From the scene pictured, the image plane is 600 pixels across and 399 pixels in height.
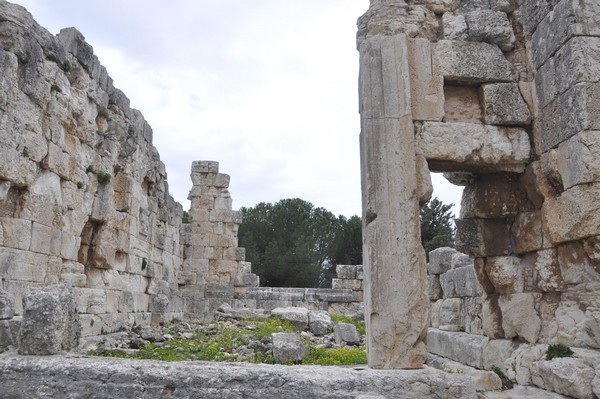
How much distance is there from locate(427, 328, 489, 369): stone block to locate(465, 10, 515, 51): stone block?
3.40m

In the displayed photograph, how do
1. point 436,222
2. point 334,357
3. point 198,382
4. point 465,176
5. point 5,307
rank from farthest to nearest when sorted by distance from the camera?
point 436,222 < point 334,357 < point 465,176 < point 5,307 < point 198,382

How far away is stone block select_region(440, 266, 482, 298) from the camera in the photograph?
787 cm

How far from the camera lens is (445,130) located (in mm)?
5090

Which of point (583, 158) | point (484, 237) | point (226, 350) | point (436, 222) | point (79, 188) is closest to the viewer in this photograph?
point (583, 158)

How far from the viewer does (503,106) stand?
17.5 feet

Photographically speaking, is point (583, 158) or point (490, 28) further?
point (490, 28)

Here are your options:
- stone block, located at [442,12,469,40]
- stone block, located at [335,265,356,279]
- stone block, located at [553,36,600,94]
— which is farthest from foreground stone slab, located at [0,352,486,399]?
stone block, located at [335,265,356,279]

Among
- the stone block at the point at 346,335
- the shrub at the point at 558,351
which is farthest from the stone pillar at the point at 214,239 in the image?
the shrub at the point at 558,351

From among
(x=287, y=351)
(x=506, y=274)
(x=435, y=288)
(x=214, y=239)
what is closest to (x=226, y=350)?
(x=287, y=351)

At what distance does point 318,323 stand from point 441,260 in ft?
11.6

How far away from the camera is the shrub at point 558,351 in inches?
185

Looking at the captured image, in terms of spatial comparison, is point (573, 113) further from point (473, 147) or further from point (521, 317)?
point (521, 317)

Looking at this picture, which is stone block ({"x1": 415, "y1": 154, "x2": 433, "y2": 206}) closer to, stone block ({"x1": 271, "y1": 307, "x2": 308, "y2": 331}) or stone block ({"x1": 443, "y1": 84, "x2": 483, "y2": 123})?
stone block ({"x1": 443, "y1": 84, "x2": 483, "y2": 123})

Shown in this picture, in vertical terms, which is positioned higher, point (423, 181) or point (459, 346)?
point (423, 181)
